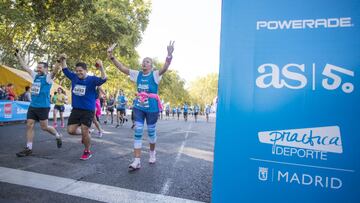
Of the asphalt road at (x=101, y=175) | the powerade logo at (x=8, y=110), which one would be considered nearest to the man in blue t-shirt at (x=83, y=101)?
the asphalt road at (x=101, y=175)

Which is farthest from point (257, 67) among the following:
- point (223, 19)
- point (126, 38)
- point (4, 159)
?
point (126, 38)

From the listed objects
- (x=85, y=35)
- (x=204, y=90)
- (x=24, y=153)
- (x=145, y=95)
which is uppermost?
(x=204, y=90)

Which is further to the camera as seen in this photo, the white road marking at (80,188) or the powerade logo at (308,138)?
the white road marking at (80,188)

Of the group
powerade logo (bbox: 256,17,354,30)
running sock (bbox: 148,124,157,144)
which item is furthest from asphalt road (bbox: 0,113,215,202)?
powerade logo (bbox: 256,17,354,30)

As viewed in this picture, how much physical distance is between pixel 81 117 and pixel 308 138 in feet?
17.3

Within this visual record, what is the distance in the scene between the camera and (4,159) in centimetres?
587

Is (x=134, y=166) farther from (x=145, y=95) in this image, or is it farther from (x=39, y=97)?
(x=39, y=97)

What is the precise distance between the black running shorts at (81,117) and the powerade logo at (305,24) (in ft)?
16.4

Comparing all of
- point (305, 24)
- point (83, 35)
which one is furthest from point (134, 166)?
point (83, 35)

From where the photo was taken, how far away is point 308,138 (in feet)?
6.17

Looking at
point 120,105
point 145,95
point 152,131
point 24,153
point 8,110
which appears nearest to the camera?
point 145,95

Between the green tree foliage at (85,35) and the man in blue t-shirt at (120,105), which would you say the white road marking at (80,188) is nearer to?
the man in blue t-shirt at (120,105)

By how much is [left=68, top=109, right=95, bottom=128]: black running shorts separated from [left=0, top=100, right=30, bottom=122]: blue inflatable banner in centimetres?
961

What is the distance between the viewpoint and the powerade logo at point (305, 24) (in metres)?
1.81
